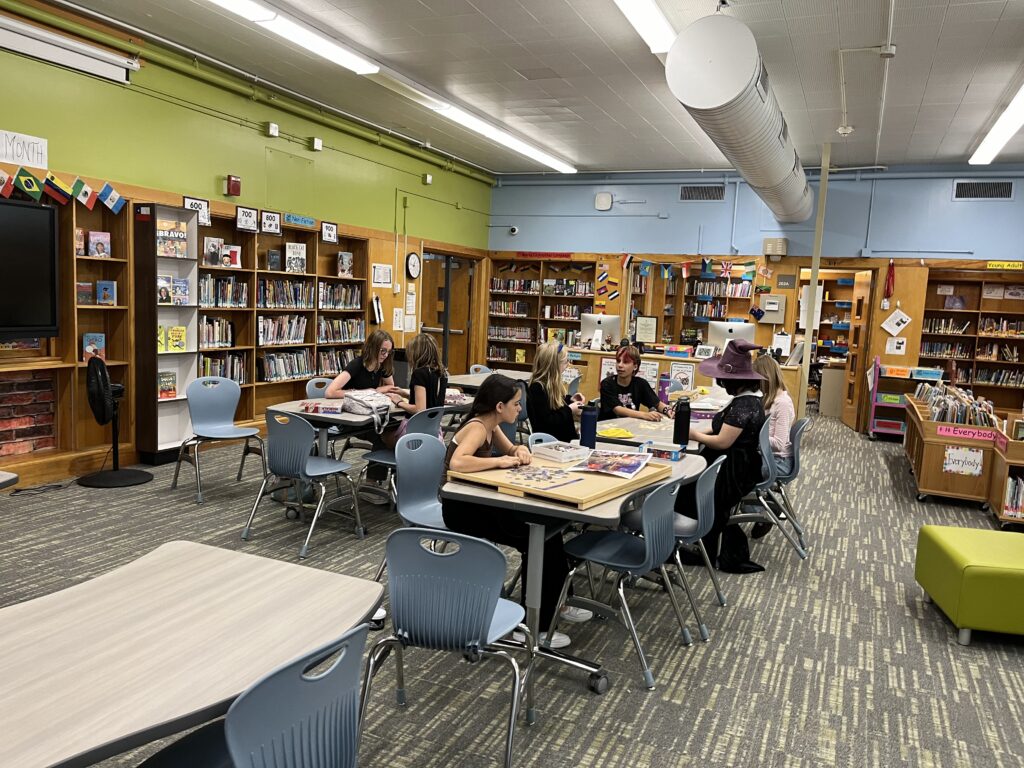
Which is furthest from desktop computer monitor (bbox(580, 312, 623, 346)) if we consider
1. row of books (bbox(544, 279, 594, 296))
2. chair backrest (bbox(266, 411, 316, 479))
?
chair backrest (bbox(266, 411, 316, 479))

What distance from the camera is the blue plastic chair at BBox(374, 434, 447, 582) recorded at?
3.89 m

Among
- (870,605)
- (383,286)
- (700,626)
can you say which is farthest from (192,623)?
(383,286)

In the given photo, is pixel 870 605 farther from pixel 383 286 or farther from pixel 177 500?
pixel 383 286

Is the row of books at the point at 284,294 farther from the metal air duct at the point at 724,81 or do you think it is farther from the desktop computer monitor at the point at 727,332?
the desktop computer monitor at the point at 727,332

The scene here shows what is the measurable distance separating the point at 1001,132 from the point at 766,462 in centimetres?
567

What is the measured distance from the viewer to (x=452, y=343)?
41.4ft

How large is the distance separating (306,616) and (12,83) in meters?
5.78

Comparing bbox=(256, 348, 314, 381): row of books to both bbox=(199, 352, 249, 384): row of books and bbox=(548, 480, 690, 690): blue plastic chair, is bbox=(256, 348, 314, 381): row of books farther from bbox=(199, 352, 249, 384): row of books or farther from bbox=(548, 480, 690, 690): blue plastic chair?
bbox=(548, 480, 690, 690): blue plastic chair

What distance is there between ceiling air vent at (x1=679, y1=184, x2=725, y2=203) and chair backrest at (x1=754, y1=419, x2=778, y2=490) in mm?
7475

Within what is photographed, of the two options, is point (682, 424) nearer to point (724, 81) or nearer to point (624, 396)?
point (624, 396)

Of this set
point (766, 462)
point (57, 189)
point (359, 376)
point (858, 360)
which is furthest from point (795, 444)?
point (858, 360)

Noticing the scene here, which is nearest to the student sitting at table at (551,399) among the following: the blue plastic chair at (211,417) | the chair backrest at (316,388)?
the chair backrest at (316,388)

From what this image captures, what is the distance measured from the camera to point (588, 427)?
4273 millimetres

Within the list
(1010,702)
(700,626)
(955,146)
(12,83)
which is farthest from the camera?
(955,146)
